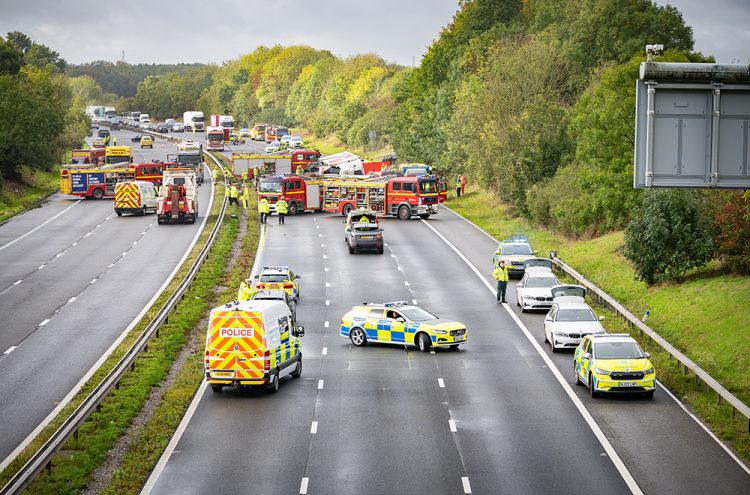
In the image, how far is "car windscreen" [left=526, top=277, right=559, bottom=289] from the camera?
149 feet

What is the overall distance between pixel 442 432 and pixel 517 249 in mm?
27478

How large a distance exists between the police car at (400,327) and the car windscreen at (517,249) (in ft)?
51.0

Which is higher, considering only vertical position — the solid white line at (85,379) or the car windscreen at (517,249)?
the car windscreen at (517,249)

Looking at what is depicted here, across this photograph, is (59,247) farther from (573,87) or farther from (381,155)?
(381,155)

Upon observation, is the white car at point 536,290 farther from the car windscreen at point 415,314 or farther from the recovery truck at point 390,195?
the recovery truck at point 390,195

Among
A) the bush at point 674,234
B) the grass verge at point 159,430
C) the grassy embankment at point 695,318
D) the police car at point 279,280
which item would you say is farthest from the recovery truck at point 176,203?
the bush at point 674,234

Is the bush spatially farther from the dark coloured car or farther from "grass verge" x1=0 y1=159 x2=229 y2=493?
"grass verge" x1=0 y1=159 x2=229 y2=493

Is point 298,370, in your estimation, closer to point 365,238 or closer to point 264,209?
point 365,238

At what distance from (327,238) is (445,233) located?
293 inches

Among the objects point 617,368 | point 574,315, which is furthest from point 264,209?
point 617,368

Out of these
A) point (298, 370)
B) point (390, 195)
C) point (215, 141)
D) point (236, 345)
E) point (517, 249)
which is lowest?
point (298, 370)

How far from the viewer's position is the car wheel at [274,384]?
1245 inches

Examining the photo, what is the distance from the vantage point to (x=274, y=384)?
31781 millimetres

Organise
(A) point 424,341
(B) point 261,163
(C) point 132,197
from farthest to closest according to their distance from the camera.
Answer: (B) point 261,163
(C) point 132,197
(A) point 424,341
